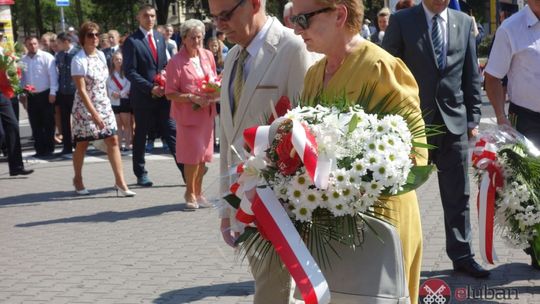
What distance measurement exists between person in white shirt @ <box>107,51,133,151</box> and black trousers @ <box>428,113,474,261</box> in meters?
9.61

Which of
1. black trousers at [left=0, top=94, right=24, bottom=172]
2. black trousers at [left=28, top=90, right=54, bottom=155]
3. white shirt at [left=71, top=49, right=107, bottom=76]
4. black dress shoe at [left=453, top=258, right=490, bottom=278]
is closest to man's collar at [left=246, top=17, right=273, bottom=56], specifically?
black dress shoe at [left=453, top=258, right=490, bottom=278]

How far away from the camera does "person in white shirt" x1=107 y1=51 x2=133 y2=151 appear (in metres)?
15.5

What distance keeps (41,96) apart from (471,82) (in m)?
10.8

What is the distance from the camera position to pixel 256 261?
4039 millimetres

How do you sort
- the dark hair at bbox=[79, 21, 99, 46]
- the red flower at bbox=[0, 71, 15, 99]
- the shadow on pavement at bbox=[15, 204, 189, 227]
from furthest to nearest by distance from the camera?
the red flower at bbox=[0, 71, 15, 99]
the dark hair at bbox=[79, 21, 99, 46]
the shadow on pavement at bbox=[15, 204, 189, 227]

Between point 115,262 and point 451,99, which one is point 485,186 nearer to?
point 451,99

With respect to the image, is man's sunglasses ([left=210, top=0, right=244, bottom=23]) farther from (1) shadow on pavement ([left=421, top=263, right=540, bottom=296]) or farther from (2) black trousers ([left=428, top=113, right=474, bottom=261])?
(1) shadow on pavement ([left=421, top=263, right=540, bottom=296])

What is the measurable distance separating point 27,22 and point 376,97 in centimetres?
6215

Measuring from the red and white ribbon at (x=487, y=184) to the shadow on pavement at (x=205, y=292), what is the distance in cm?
172

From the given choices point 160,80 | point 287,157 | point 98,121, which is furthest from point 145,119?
point 287,157

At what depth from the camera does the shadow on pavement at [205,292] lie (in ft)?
21.1

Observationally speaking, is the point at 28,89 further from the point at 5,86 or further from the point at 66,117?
the point at 5,86

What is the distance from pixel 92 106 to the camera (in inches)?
419

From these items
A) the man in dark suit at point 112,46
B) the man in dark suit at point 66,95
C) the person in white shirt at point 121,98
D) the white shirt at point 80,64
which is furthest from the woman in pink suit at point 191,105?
the man in dark suit at point 112,46
